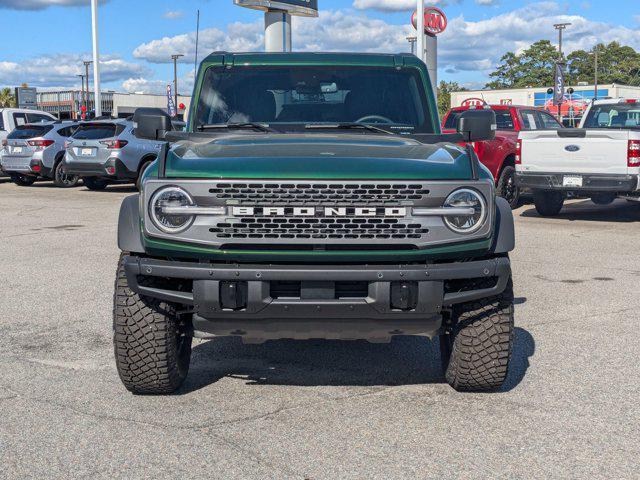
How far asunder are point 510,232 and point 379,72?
205cm

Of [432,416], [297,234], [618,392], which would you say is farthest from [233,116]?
[618,392]

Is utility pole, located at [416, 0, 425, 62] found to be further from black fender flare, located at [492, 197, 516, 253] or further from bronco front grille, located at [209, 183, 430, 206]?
bronco front grille, located at [209, 183, 430, 206]

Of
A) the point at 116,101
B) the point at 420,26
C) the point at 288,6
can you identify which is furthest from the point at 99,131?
the point at 116,101

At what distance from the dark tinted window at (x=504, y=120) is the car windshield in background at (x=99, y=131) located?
8491 mm

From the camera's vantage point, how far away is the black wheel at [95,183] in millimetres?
22172

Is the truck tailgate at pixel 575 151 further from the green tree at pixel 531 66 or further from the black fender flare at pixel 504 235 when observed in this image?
the green tree at pixel 531 66

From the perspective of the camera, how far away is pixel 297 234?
4.21 m

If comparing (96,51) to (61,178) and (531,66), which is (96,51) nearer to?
(61,178)

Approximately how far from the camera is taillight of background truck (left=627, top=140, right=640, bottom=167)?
13.4 metres

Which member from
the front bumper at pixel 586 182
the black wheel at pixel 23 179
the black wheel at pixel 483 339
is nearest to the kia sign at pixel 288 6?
the black wheel at pixel 23 179

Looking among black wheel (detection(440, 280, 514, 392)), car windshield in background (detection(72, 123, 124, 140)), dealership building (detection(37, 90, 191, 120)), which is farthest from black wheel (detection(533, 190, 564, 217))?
dealership building (detection(37, 90, 191, 120))

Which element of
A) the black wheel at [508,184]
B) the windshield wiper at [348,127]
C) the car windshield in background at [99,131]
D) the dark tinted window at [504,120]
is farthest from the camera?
the car windshield in background at [99,131]

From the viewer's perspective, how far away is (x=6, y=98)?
132 m

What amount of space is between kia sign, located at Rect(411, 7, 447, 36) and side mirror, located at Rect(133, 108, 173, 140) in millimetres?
20071
